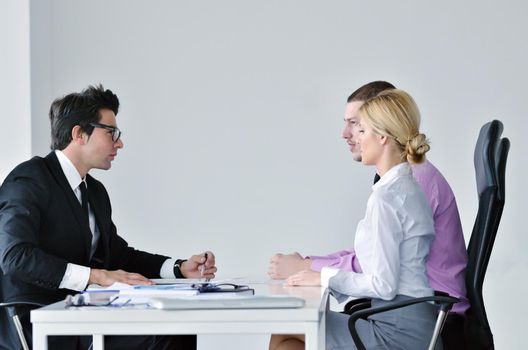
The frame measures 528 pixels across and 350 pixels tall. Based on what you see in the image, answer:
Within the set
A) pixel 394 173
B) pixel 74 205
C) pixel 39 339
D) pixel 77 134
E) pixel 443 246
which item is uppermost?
pixel 77 134

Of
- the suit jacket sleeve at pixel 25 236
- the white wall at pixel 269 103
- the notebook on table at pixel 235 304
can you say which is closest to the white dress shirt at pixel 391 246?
the notebook on table at pixel 235 304

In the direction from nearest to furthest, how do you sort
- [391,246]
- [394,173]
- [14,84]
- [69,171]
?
[391,246] → [394,173] → [69,171] → [14,84]

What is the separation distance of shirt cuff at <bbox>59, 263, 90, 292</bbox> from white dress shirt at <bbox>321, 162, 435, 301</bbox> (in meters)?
0.70

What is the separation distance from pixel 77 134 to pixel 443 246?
134 cm

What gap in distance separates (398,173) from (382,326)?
45 centimetres

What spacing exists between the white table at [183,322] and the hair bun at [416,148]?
2.94 feet

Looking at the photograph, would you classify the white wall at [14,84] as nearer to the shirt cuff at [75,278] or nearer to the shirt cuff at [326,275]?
the shirt cuff at [75,278]

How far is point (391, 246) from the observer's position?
8.46ft

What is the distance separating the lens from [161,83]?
17.4 feet

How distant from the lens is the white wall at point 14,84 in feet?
16.4

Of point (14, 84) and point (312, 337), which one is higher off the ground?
point (14, 84)

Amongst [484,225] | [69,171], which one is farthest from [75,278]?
[484,225]

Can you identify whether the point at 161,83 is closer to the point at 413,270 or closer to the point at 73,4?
the point at 73,4

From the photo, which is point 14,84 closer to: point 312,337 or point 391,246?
point 391,246
